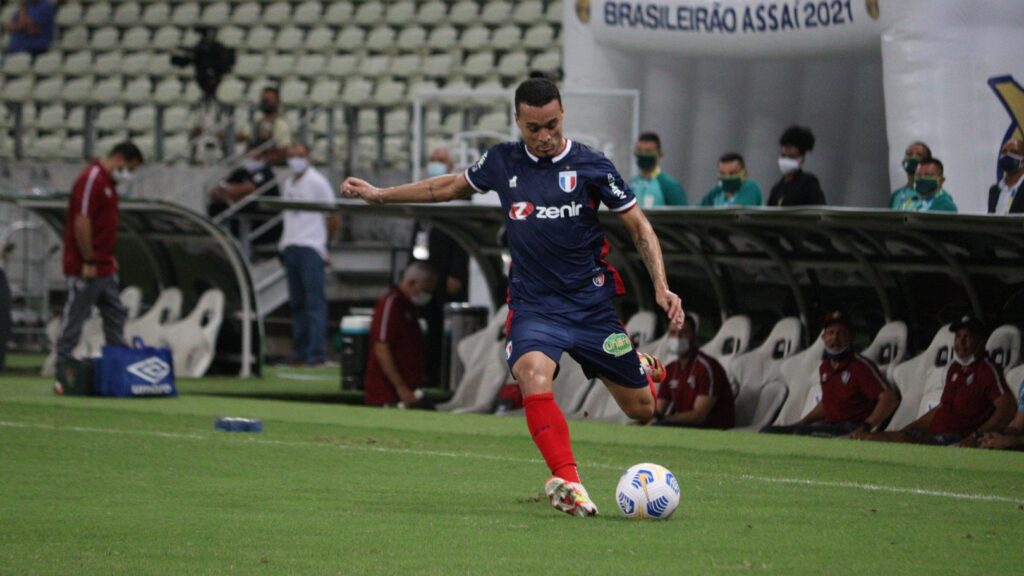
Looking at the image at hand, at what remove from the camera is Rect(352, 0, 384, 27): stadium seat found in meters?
28.2

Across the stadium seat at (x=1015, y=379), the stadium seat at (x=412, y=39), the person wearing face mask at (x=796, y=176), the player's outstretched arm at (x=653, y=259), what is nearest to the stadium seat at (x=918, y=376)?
the stadium seat at (x=1015, y=379)

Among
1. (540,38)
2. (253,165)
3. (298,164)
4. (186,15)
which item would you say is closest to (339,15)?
(186,15)

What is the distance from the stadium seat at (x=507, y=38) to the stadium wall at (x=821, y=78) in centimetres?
790

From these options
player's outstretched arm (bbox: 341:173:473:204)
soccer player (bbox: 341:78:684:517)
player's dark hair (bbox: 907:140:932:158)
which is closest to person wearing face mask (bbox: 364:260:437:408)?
player's dark hair (bbox: 907:140:932:158)

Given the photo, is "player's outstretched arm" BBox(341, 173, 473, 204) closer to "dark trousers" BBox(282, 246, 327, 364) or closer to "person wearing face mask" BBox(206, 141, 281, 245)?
"dark trousers" BBox(282, 246, 327, 364)

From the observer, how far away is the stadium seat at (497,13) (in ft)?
87.1

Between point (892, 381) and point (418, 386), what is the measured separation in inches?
194

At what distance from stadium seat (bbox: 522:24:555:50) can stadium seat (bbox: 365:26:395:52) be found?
8.38 feet

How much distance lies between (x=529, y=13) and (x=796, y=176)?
11.5m

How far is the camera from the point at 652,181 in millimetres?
15992

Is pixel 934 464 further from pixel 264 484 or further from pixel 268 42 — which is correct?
pixel 268 42

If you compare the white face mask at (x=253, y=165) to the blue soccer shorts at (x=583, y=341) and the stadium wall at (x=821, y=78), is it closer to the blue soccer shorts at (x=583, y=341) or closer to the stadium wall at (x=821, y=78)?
the stadium wall at (x=821, y=78)

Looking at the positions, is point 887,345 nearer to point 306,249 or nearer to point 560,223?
point 560,223

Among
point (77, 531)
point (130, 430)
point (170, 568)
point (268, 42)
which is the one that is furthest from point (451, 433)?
point (268, 42)
